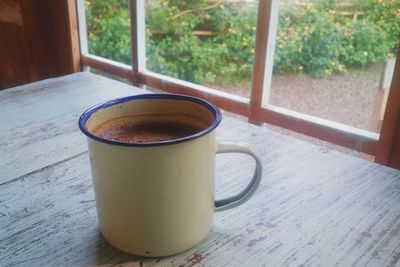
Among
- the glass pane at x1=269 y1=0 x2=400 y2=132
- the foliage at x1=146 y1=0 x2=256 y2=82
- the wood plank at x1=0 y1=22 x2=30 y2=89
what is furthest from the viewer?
the foliage at x1=146 y1=0 x2=256 y2=82

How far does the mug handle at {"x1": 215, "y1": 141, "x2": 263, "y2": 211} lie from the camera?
50cm

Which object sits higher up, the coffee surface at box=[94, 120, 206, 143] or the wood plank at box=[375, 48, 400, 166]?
the coffee surface at box=[94, 120, 206, 143]

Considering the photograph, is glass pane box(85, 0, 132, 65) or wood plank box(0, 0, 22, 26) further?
glass pane box(85, 0, 132, 65)

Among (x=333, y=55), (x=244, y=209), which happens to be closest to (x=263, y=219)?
Result: (x=244, y=209)

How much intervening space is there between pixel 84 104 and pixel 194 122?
537mm

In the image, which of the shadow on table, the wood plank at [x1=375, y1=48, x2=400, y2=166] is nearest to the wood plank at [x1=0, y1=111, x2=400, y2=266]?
the shadow on table

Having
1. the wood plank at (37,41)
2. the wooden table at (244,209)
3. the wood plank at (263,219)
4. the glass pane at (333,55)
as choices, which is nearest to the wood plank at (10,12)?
the wood plank at (37,41)

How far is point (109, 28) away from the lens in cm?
274

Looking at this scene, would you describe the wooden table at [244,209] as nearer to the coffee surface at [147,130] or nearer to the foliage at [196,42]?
the coffee surface at [147,130]

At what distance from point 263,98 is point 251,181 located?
0.71 meters

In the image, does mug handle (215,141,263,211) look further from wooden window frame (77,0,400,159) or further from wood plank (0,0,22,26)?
wood plank (0,0,22,26)

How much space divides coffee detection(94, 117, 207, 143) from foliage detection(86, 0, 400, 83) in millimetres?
1600

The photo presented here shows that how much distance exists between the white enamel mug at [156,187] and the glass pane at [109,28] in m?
2.23

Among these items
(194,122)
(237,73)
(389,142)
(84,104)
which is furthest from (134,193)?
(237,73)
